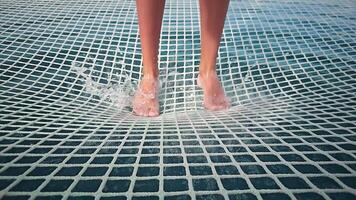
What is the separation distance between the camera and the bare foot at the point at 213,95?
1.77m

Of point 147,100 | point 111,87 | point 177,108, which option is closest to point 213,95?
point 177,108

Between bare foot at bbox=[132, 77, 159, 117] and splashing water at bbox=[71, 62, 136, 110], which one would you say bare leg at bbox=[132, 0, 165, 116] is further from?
splashing water at bbox=[71, 62, 136, 110]

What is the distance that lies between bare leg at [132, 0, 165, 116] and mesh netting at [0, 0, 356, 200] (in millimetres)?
89

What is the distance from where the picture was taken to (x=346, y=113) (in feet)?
4.71

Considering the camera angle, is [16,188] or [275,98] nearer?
[16,188]

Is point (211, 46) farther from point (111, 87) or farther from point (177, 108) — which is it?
point (111, 87)

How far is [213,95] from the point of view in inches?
70.0

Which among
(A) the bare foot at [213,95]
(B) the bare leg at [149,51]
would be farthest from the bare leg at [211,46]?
(B) the bare leg at [149,51]

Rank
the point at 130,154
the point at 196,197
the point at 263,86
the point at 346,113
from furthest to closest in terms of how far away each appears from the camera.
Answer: the point at 263,86 < the point at 346,113 < the point at 130,154 < the point at 196,197

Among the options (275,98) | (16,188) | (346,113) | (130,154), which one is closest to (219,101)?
(275,98)

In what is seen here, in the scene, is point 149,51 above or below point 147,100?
above

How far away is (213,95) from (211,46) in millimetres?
288

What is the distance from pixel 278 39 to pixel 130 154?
2.05m

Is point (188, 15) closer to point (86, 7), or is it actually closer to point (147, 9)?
point (86, 7)
